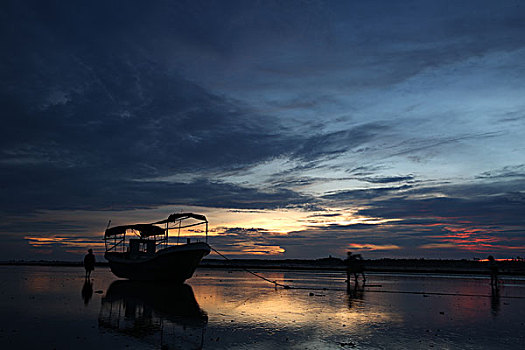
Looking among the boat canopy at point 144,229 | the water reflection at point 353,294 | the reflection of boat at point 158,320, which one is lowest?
the water reflection at point 353,294

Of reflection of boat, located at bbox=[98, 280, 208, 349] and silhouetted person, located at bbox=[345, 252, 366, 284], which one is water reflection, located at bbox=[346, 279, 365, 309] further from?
reflection of boat, located at bbox=[98, 280, 208, 349]

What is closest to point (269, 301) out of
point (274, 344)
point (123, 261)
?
point (274, 344)

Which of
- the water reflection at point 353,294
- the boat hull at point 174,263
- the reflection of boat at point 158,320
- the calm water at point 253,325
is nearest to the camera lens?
the calm water at point 253,325

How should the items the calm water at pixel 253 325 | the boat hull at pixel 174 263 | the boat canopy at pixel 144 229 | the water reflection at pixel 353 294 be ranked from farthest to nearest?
the boat canopy at pixel 144 229 < the boat hull at pixel 174 263 < the water reflection at pixel 353 294 < the calm water at pixel 253 325

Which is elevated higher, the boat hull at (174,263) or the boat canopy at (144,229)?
the boat canopy at (144,229)

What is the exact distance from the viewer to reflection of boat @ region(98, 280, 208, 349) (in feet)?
35.1

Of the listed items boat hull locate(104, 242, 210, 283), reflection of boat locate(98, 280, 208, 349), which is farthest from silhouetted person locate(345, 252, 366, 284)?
reflection of boat locate(98, 280, 208, 349)

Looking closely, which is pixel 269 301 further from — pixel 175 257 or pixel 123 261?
pixel 123 261

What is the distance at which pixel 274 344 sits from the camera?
10.2 m

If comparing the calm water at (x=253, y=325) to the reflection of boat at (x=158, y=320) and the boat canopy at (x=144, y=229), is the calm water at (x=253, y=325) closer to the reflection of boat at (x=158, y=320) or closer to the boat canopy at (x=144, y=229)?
the reflection of boat at (x=158, y=320)

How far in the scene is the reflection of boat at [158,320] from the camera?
10688 millimetres

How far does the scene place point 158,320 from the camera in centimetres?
1366

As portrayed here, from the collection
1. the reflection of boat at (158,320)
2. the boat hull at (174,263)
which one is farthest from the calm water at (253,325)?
the boat hull at (174,263)

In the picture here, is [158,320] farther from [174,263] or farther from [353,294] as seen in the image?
[174,263]
